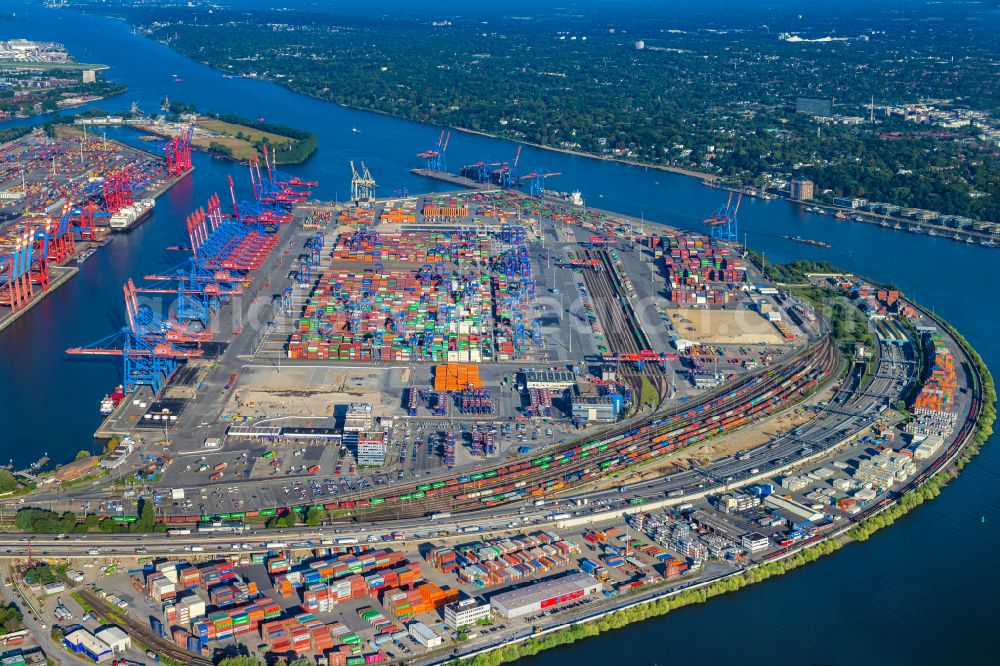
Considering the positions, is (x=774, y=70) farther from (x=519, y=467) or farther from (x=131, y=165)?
(x=519, y=467)

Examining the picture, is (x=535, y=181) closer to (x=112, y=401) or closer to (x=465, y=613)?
(x=112, y=401)

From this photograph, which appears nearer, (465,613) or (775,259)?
(465,613)

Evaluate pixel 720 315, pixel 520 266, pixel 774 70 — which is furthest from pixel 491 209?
pixel 774 70

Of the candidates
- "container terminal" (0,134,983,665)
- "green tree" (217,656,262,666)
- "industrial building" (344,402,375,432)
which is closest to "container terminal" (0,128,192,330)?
"container terminal" (0,134,983,665)

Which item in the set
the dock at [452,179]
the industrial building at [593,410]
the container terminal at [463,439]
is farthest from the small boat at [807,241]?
the industrial building at [593,410]

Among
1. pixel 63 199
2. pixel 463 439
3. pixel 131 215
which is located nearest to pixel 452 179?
pixel 131 215
